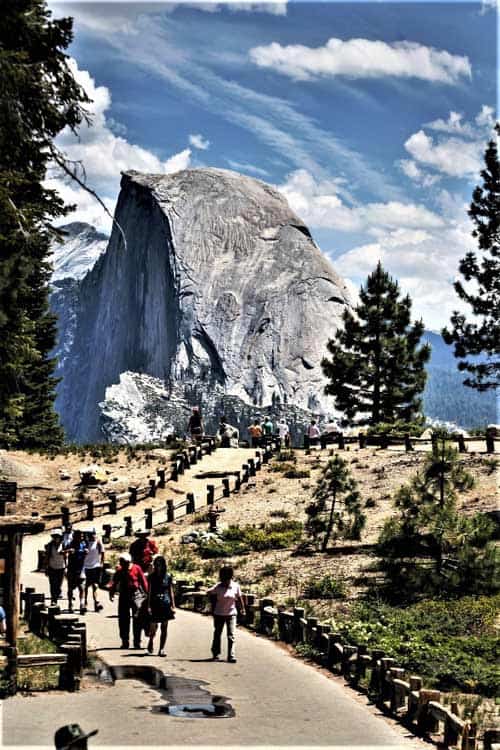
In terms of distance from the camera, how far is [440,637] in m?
17.9

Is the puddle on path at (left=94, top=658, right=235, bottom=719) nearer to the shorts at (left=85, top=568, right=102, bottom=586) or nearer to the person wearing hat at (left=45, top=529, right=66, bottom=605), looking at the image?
the shorts at (left=85, top=568, right=102, bottom=586)

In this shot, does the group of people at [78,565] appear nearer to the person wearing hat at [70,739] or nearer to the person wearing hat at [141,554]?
the person wearing hat at [141,554]

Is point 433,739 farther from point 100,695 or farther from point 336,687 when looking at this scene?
point 100,695

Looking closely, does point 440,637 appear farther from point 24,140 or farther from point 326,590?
point 24,140

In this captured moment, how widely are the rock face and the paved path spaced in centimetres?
9379

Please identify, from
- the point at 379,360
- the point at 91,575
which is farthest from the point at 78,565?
the point at 379,360

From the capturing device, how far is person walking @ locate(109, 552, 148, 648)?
1666 centimetres

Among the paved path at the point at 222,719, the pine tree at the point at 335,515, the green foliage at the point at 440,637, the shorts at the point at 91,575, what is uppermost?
the pine tree at the point at 335,515

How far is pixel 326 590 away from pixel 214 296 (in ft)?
316

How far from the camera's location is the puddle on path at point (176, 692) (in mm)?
12662

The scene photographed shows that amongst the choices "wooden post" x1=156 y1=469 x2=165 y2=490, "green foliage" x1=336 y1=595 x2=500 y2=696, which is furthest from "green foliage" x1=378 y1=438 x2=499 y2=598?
"wooden post" x1=156 y1=469 x2=165 y2=490

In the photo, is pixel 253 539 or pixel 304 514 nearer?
pixel 253 539

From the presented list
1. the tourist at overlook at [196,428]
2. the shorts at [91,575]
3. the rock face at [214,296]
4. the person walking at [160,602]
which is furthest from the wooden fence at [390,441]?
the rock face at [214,296]

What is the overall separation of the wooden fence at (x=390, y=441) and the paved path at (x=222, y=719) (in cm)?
2419
